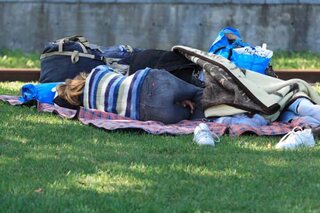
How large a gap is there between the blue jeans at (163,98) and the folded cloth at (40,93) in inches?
41.5

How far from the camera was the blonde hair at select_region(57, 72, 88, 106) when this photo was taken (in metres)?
6.79

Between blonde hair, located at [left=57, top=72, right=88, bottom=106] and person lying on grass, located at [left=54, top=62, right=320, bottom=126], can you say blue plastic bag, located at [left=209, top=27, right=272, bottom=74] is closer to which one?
person lying on grass, located at [left=54, top=62, right=320, bottom=126]

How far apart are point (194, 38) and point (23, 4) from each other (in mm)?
2317

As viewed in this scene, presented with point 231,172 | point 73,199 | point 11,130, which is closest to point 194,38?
point 11,130

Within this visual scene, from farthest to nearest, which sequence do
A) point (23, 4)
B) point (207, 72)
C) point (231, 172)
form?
Answer: point (23, 4)
point (207, 72)
point (231, 172)

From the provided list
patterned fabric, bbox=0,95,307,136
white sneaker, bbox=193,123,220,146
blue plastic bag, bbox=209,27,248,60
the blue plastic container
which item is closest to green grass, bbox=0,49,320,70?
blue plastic bag, bbox=209,27,248,60

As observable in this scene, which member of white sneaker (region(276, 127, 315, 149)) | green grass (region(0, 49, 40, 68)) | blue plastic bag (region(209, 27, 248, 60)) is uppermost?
blue plastic bag (region(209, 27, 248, 60))

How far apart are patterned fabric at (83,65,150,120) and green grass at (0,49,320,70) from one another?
318cm

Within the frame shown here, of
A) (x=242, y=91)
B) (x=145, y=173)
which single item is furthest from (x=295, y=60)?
(x=145, y=173)

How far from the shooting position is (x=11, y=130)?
594 cm

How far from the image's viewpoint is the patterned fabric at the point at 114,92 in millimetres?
6414

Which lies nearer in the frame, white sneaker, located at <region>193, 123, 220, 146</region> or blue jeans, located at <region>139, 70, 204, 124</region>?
white sneaker, located at <region>193, 123, 220, 146</region>

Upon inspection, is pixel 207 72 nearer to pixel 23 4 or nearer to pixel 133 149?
pixel 133 149

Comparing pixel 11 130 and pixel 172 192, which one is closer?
pixel 172 192
